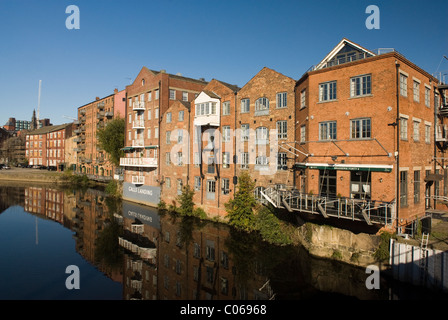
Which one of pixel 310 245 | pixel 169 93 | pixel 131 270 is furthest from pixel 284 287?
pixel 169 93

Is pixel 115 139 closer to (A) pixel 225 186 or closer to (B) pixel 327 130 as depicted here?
(A) pixel 225 186

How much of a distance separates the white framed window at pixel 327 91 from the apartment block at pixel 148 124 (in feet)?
61.6

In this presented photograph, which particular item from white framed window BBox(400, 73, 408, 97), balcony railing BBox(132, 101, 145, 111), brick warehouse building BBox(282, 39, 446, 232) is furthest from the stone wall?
balcony railing BBox(132, 101, 145, 111)

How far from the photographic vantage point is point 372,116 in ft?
58.5

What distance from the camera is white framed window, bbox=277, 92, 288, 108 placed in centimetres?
2511

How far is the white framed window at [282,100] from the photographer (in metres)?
25.1

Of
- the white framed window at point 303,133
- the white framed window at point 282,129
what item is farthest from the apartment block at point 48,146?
the white framed window at point 303,133

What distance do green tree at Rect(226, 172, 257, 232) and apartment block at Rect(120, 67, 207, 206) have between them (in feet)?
45.2

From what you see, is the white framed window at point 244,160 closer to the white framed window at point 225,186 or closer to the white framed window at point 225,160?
the white framed window at point 225,160

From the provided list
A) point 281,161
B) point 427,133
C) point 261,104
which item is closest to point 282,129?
point 281,161

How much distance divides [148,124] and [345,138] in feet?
92.6

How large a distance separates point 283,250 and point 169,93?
2571 centimetres

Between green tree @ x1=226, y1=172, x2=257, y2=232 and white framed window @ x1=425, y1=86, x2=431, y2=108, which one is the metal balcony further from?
white framed window @ x1=425, y1=86, x2=431, y2=108
